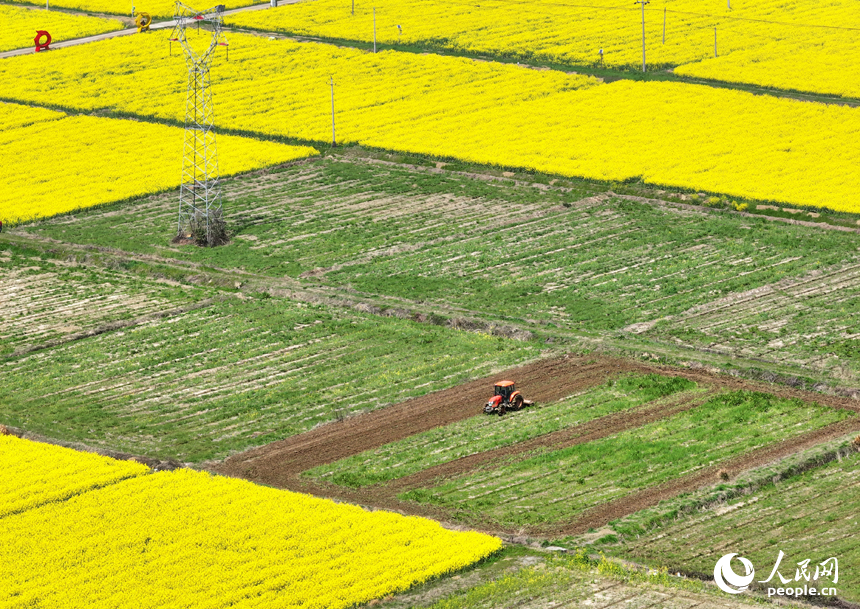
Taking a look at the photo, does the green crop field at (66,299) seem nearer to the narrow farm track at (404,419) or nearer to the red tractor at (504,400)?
the narrow farm track at (404,419)

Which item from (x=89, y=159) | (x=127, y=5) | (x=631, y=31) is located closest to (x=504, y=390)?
(x=89, y=159)

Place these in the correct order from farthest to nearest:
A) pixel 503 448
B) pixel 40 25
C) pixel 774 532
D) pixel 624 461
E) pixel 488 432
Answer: pixel 40 25, pixel 488 432, pixel 503 448, pixel 624 461, pixel 774 532

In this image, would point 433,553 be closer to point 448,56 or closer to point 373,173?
point 373,173

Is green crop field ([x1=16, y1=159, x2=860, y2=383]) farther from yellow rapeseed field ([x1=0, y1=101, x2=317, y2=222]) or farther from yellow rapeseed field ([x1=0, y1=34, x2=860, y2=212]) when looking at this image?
yellow rapeseed field ([x1=0, y1=34, x2=860, y2=212])

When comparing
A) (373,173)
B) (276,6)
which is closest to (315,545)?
(373,173)

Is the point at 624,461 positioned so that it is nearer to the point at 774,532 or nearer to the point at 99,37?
the point at 774,532

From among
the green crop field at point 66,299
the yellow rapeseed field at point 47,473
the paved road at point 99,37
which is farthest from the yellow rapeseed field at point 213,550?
the paved road at point 99,37

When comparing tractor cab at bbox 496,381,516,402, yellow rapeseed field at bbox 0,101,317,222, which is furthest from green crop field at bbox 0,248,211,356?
tractor cab at bbox 496,381,516,402
